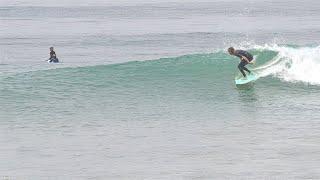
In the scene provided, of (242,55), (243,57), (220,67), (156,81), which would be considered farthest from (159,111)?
(220,67)

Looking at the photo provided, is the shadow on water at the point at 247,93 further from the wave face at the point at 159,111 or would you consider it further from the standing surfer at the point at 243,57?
the standing surfer at the point at 243,57

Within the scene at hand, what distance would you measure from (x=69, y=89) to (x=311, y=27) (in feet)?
138

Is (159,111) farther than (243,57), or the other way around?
(243,57)

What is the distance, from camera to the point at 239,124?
2527 cm

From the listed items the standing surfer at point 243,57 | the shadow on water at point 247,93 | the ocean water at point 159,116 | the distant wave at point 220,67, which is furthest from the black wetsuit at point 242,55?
the distant wave at point 220,67

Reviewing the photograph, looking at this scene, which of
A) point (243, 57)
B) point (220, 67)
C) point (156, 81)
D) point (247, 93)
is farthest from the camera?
point (220, 67)

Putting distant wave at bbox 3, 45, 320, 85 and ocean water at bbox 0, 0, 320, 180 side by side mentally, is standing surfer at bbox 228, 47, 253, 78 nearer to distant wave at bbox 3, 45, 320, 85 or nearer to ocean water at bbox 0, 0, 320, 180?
ocean water at bbox 0, 0, 320, 180

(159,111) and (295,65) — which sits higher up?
(159,111)

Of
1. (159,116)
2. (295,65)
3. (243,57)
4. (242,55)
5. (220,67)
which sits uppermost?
(242,55)

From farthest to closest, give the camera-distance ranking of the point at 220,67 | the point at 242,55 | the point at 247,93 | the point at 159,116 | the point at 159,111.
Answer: the point at 220,67
the point at 247,93
the point at 242,55
the point at 159,111
the point at 159,116

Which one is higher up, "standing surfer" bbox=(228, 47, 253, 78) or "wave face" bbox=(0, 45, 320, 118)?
"standing surfer" bbox=(228, 47, 253, 78)

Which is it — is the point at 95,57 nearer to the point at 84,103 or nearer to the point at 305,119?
the point at 84,103

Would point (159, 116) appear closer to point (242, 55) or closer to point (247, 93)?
point (242, 55)

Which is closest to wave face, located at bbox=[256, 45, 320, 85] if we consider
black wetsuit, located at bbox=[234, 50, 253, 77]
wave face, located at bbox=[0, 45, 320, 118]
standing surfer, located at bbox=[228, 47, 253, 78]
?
wave face, located at bbox=[0, 45, 320, 118]
